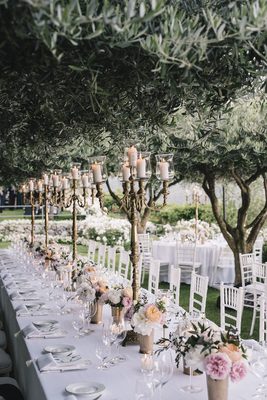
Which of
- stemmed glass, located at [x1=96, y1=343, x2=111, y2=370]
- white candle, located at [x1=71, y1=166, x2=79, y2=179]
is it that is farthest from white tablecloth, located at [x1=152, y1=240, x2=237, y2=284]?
stemmed glass, located at [x1=96, y1=343, x2=111, y2=370]

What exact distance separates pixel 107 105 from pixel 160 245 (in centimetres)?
1045

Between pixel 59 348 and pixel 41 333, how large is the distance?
453mm

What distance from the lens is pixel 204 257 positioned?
41.3ft

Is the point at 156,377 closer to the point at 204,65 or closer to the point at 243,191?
the point at 204,65

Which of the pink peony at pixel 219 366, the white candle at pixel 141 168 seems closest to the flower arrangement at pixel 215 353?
the pink peony at pixel 219 366

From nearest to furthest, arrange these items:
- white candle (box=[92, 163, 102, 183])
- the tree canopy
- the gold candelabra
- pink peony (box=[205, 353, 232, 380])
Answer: the tree canopy, pink peony (box=[205, 353, 232, 380]), the gold candelabra, white candle (box=[92, 163, 102, 183])

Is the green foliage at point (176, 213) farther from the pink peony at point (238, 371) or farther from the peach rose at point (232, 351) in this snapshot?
the pink peony at point (238, 371)

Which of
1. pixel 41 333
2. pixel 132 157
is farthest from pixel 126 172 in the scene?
pixel 41 333

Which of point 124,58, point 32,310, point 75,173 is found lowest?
point 32,310

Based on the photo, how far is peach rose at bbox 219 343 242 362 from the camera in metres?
2.61

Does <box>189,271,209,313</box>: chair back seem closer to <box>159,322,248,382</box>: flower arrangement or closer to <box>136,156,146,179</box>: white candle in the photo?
<box>136,156,146,179</box>: white candle

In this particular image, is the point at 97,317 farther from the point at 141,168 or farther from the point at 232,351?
the point at 232,351

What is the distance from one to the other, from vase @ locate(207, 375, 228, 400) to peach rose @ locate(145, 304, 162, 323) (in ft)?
2.63

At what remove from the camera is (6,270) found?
26.9ft
